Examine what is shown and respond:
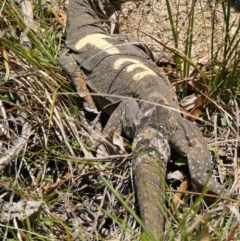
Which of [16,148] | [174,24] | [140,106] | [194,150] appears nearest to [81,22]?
[174,24]

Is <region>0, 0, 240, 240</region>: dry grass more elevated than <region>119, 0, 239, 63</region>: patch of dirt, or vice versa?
<region>119, 0, 239, 63</region>: patch of dirt

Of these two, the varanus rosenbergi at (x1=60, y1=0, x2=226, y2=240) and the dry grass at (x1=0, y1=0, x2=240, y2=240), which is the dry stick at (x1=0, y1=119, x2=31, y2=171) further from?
the varanus rosenbergi at (x1=60, y1=0, x2=226, y2=240)

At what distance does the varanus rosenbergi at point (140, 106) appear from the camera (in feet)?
11.2

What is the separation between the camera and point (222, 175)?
3.82 metres

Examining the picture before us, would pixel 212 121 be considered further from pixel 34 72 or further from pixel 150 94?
pixel 34 72

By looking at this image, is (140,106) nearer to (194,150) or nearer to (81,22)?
(194,150)

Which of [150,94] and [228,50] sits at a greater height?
[228,50]

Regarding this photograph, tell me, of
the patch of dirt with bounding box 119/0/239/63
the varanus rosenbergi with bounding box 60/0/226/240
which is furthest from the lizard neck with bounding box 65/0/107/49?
the patch of dirt with bounding box 119/0/239/63

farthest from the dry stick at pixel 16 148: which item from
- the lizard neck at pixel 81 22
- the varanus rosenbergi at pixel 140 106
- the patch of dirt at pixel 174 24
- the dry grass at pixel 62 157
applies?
the patch of dirt at pixel 174 24

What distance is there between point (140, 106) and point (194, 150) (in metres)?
0.50

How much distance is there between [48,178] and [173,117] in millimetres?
874

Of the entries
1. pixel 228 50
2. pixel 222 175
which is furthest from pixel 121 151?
pixel 228 50

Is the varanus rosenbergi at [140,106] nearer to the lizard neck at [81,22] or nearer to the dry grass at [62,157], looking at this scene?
the lizard neck at [81,22]

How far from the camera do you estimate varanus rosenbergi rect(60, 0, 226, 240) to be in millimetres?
3420
